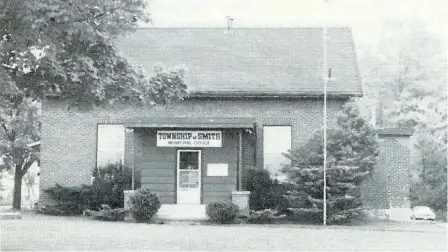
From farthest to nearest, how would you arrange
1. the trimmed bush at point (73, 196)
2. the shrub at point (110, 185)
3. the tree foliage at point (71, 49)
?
the trimmed bush at point (73, 196) → the shrub at point (110, 185) → the tree foliage at point (71, 49)

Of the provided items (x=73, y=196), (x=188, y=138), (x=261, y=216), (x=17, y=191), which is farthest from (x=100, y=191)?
(x=17, y=191)

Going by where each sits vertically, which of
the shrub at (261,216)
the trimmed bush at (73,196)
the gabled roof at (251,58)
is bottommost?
the shrub at (261,216)

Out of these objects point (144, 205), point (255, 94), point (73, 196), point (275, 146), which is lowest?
point (144, 205)

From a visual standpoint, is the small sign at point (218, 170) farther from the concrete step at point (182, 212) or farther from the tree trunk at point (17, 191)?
the tree trunk at point (17, 191)

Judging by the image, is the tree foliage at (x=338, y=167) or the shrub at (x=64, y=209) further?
the shrub at (x=64, y=209)

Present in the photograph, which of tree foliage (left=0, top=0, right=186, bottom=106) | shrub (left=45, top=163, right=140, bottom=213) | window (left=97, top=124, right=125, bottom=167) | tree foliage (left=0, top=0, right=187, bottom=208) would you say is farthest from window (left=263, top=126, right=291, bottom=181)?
tree foliage (left=0, top=0, right=186, bottom=106)

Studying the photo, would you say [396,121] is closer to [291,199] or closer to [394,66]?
[394,66]

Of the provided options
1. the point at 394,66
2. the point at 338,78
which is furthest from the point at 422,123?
the point at 338,78

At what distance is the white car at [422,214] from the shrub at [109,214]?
11383mm

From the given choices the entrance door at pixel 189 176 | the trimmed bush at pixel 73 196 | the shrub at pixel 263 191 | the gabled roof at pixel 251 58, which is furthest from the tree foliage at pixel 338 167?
the trimmed bush at pixel 73 196

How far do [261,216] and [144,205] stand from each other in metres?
3.75

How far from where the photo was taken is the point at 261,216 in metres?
21.4

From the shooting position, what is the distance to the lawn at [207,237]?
13.7 m

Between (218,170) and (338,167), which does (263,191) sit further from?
(338,167)
